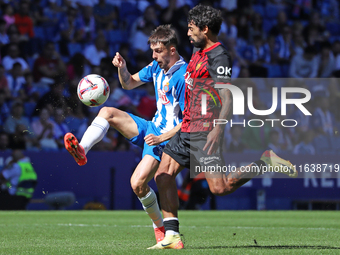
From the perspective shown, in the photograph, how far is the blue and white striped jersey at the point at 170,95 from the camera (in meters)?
5.93


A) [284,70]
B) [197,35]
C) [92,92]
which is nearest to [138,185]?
[92,92]

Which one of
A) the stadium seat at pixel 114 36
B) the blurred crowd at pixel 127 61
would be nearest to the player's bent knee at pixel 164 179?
the blurred crowd at pixel 127 61

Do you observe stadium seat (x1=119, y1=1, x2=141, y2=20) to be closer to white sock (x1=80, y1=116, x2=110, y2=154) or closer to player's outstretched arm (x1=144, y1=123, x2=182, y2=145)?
white sock (x1=80, y1=116, x2=110, y2=154)

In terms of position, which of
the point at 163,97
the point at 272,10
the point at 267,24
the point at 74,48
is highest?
the point at 272,10

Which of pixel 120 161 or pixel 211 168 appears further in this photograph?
pixel 120 161

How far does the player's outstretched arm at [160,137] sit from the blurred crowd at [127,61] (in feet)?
23.5

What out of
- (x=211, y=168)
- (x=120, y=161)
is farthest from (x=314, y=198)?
(x=211, y=168)

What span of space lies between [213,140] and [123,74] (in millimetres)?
1557

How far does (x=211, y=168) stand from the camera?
5.25 meters

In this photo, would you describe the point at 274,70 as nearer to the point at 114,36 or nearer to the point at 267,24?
the point at 267,24

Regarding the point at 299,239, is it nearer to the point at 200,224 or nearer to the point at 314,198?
the point at 200,224

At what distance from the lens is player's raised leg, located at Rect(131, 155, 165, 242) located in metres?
5.81

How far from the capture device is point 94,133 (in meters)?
5.79

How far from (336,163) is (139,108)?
15.6ft
